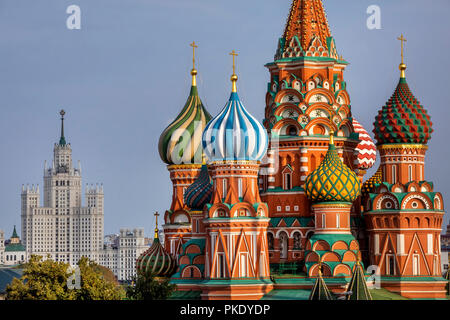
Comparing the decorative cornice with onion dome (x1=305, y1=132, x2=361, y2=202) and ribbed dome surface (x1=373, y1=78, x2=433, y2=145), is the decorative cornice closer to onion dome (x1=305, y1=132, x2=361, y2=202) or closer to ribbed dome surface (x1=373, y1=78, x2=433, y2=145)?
ribbed dome surface (x1=373, y1=78, x2=433, y2=145)

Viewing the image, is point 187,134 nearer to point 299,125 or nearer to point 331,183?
point 299,125

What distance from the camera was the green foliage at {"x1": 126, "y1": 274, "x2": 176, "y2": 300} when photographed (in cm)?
4884

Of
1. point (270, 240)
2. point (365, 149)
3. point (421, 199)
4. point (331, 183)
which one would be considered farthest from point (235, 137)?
point (365, 149)

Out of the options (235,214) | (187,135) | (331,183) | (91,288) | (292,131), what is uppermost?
(187,135)

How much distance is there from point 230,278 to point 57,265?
22.2ft

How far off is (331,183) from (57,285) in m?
10.6

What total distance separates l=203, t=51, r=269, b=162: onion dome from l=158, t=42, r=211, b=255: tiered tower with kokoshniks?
820cm

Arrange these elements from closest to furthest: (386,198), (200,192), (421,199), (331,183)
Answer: (331,183) < (421,199) < (386,198) < (200,192)

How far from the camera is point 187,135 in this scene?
186ft

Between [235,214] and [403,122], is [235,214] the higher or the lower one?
the lower one
